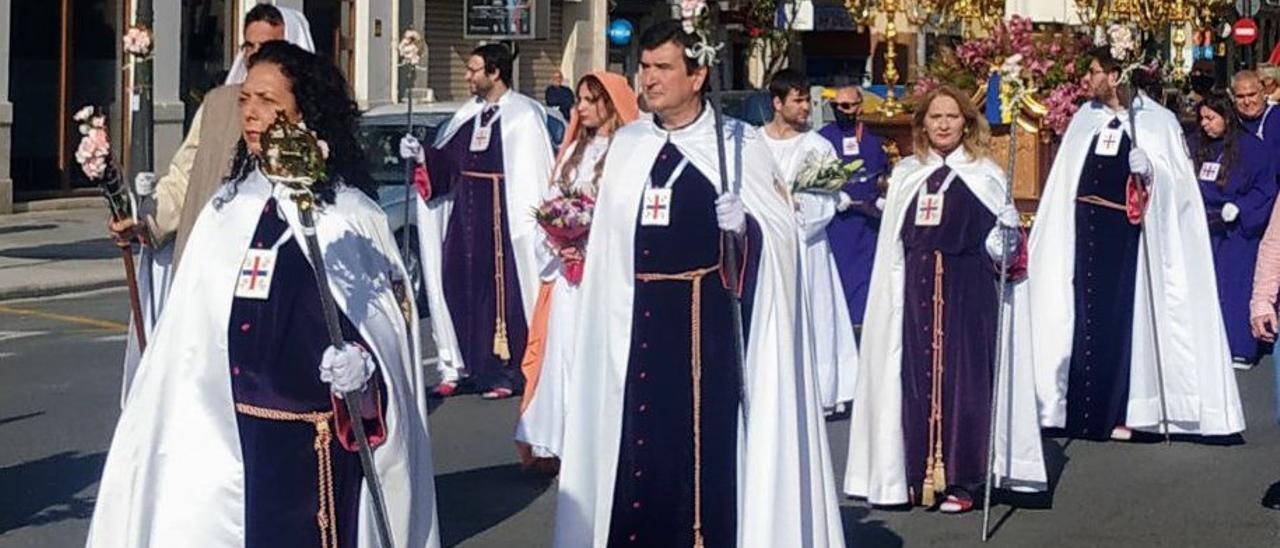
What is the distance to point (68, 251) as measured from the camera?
2144 centimetres

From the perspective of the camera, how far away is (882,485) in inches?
360

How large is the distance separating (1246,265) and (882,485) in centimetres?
637

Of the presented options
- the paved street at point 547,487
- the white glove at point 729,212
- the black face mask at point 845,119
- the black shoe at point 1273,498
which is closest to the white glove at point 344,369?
the white glove at point 729,212

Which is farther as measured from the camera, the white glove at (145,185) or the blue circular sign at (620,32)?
the blue circular sign at (620,32)

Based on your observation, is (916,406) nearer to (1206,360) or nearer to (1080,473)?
(1080,473)

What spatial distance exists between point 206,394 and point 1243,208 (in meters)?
9.91

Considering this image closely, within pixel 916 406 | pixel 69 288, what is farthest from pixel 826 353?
pixel 69 288

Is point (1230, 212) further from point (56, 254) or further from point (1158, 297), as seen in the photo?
point (56, 254)

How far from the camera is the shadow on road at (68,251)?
20.9m

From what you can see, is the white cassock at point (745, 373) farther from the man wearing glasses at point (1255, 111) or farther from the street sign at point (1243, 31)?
the street sign at point (1243, 31)

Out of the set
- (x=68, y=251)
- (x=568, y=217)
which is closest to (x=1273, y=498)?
(x=568, y=217)

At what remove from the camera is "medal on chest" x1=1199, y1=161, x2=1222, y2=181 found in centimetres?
1428

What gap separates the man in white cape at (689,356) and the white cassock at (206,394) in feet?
4.43

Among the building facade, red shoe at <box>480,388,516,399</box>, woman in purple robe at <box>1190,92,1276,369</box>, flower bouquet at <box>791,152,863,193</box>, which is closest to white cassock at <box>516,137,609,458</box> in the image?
flower bouquet at <box>791,152,863,193</box>
